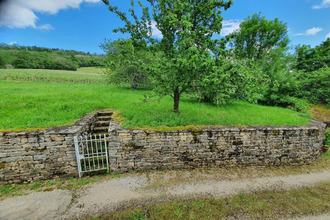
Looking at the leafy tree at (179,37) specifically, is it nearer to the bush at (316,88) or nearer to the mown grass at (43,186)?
the mown grass at (43,186)

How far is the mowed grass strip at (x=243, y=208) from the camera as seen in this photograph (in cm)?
333

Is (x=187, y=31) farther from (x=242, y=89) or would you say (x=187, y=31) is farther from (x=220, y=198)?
(x=220, y=198)

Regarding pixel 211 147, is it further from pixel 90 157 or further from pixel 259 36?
pixel 259 36

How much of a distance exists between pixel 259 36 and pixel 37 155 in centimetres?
2050

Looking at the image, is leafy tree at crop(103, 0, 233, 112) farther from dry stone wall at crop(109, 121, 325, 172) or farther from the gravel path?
A: the gravel path

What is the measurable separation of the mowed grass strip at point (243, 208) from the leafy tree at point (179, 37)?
11.7 feet

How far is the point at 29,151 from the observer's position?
409 centimetres

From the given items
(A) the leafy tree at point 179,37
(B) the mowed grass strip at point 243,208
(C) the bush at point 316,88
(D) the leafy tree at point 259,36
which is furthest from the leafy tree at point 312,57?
(B) the mowed grass strip at point 243,208

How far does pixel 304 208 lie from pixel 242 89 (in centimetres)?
360

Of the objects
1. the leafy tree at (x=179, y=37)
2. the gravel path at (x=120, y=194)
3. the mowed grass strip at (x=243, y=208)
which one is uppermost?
the leafy tree at (x=179, y=37)

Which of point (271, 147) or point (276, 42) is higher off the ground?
point (276, 42)

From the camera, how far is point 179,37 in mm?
4953

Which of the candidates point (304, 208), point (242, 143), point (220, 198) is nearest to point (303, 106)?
point (242, 143)

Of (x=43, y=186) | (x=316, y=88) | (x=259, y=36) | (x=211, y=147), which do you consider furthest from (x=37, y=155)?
(x=259, y=36)
